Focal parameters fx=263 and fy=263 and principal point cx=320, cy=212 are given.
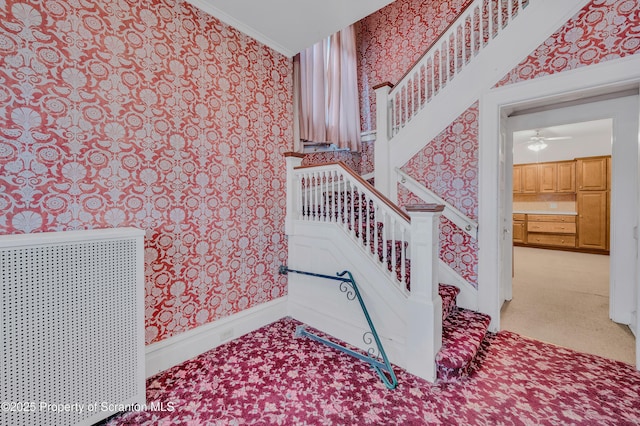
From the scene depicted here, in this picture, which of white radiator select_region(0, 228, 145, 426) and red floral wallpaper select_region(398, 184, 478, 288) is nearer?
white radiator select_region(0, 228, 145, 426)

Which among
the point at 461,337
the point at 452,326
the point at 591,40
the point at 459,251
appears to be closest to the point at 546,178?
the point at 591,40

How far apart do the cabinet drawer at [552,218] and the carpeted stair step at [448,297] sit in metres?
6.15

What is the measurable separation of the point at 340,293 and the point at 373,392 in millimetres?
839

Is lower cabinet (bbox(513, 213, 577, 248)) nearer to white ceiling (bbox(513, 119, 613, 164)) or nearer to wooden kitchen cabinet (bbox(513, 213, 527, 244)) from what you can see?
wooden kitchen cabinet (bbox(513, 213, 527, 244))

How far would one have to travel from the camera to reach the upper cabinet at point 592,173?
601 cm

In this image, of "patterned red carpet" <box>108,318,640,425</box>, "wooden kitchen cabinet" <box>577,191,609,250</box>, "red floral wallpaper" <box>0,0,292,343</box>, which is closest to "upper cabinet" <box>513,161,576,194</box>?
"wooden kitchen cabinet" <box>577,191,609,250</box>

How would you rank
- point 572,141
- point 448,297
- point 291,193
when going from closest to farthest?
point 448,297 → point 291,193 → point 572,141

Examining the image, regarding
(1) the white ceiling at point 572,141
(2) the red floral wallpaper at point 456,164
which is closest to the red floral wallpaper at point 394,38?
(2) the red floral wallpaper at point 456,164

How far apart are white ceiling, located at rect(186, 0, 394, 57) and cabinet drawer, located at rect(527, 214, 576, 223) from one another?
7278 mm

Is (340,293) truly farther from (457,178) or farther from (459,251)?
(457,178)

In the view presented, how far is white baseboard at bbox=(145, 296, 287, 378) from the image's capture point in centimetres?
194

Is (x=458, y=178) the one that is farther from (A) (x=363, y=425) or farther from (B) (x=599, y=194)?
(B) (x=599, y=194)

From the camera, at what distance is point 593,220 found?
20.2 feet

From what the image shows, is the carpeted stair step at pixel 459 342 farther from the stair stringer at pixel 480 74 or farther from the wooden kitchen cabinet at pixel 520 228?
the wooden kitchen cabinet at pixel 520 228
